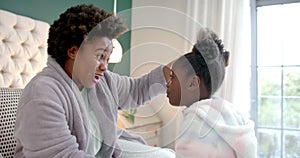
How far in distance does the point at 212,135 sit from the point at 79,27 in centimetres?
51

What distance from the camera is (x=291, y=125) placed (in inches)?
107

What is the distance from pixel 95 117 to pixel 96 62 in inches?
8.5

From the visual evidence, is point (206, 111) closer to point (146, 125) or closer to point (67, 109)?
point (146, 125)

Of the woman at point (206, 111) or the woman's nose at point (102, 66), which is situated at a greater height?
the woman's nose at point (102, 66)

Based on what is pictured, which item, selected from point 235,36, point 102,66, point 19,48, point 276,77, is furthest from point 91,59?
point 276,77

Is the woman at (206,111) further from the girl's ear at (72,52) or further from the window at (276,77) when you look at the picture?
the window at (276,77)

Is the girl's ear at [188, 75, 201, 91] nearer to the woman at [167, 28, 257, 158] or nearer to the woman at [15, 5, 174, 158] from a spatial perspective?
the woman at [167, 28, 257, 158]

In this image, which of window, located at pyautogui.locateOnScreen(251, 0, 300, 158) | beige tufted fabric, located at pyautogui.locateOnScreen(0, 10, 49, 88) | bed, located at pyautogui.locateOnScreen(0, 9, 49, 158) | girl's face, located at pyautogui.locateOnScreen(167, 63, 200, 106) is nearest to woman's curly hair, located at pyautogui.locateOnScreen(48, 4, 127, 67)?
girl's face, located at pyautogui.locateOnScreen(167, 63, 200, 106)

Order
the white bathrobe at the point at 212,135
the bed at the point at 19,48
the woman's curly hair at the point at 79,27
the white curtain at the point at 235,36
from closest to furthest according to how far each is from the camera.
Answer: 1. the white bathrobe at the point at 212,135
2. the woman's curly hair at the point at 79,27
3. the bed at the point at 19,48
4. the white curtain at the point at 235,36

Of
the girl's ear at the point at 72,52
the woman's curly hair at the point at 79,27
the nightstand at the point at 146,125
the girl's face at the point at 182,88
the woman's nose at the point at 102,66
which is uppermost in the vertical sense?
the woman's curly hair at the point at 79,27

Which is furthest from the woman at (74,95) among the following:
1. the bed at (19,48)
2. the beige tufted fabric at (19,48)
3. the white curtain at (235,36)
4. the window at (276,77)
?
the window at (276,77)

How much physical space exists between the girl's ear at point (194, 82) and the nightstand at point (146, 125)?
20cm

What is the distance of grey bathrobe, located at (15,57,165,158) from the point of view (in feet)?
2.85

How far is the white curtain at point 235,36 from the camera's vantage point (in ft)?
8.57
